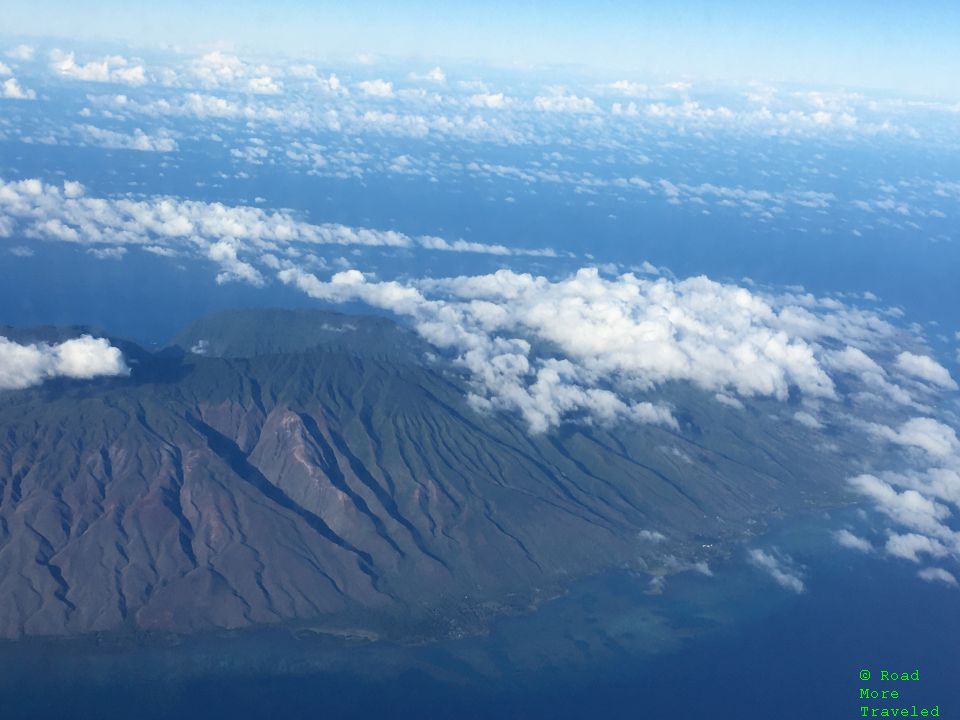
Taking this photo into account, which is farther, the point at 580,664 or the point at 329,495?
the point at 329,495

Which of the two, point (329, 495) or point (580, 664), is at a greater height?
point (329, 495)

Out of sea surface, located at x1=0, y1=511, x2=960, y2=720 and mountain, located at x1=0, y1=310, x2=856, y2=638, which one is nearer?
sea surface, located at x1=0, y1=511, x2=960, y2=720

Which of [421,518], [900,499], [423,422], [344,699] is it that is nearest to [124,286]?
[423,422]

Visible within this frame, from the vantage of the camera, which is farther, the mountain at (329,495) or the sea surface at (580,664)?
the mountain at (329,495)

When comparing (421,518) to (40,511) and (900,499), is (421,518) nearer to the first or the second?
(40,511)
